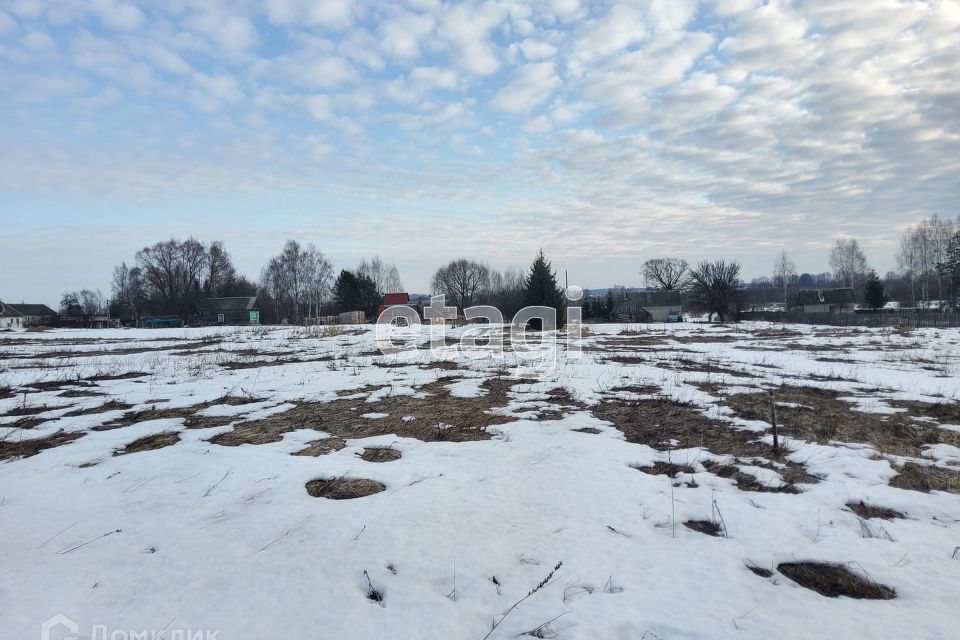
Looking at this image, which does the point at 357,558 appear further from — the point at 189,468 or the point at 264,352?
the point at 264,352

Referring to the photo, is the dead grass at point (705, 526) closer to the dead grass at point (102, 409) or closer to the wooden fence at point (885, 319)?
the dead grass at point (102, 409)

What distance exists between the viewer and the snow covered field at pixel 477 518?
2.51 meters

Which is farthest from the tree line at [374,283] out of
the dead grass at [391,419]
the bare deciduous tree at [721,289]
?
the dead grass at [391,419]

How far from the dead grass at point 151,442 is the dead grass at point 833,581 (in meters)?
6.26

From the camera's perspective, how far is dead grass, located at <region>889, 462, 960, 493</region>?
4.24 meters

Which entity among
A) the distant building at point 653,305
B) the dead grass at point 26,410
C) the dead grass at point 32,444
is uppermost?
the distant building at point 653,305

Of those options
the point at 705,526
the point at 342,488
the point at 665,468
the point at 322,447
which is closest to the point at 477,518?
the point at 342,488

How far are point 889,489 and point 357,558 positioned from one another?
4.67 metres

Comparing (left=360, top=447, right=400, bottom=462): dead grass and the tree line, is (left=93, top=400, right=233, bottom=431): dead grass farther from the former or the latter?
the tree line

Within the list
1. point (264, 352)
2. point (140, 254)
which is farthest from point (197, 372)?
point (140, 254)

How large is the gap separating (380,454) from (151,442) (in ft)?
9.38

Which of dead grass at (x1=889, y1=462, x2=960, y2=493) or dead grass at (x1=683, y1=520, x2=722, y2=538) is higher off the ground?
dead grass at (x1=683, y1=520, x2=722, y2=538)

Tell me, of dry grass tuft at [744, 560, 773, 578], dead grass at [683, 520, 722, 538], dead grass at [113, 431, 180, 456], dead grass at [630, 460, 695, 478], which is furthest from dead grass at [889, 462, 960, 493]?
dead grass at [113, 431, 180, 456]

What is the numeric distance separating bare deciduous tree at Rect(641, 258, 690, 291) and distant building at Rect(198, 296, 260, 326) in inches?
2510
